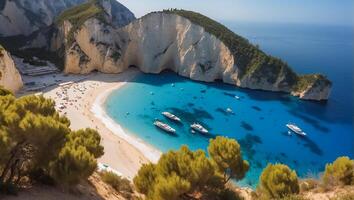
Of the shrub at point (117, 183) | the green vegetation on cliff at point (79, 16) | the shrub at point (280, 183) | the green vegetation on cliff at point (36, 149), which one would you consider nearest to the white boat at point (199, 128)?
the shrub at point (117, 183)

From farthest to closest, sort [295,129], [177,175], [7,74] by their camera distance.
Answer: [7,74] → [295,129] → [177,175]

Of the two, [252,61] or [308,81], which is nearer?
[308,81]

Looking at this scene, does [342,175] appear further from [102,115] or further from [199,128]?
[102,115]

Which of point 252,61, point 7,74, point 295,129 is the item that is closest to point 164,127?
point 295,129

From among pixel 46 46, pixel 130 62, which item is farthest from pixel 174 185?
pixel 46 46

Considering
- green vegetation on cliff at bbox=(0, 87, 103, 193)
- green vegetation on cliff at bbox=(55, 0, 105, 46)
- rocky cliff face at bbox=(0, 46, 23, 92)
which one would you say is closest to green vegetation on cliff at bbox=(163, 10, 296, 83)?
green vegetation on cliff at bbox=(55, 0, 105, 46)

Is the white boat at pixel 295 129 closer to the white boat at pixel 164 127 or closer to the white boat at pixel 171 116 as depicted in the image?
the white boat at pixel 171 116
